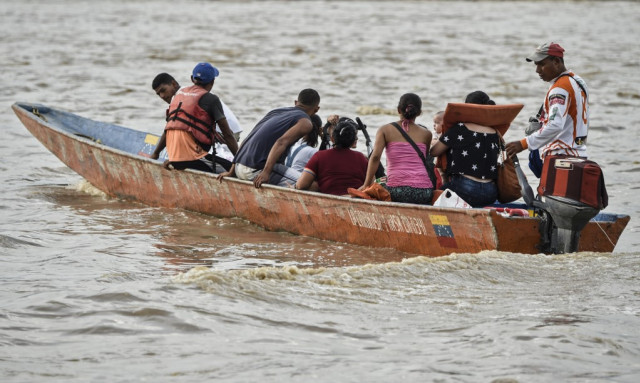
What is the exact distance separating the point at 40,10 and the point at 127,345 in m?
35.4

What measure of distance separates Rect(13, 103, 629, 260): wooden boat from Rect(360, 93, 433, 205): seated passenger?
27 cm

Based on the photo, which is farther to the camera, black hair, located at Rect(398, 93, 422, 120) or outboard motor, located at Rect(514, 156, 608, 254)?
black hair, located at Rect(398, 93, 422, 120)

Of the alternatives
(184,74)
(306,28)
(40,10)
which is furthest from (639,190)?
(40,10)

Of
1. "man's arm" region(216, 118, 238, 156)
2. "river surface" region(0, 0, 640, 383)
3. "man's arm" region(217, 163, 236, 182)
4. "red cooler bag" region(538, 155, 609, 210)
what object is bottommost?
"river surface" region(0, 0, 640, 383)

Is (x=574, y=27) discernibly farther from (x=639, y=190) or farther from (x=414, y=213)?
(x=414, y=213)

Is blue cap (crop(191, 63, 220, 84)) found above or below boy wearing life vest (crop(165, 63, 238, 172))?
above

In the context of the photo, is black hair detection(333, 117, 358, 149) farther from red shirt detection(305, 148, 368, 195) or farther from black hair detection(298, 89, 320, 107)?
black hair detection(298, 89, 320, 107)

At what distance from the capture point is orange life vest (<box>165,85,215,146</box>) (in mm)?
8375

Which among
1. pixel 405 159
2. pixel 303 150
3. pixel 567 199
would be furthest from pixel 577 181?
pixel 303 150

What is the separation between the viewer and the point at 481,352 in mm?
5117

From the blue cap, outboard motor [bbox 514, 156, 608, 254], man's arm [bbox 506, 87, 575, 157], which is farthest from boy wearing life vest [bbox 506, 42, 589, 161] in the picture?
the blue cap

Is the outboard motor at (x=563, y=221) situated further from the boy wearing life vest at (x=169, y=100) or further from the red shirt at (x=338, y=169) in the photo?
the boy wearing life vest at (x=169, y=100)

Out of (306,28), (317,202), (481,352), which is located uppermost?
(306,28)

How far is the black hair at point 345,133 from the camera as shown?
7.30 metres
